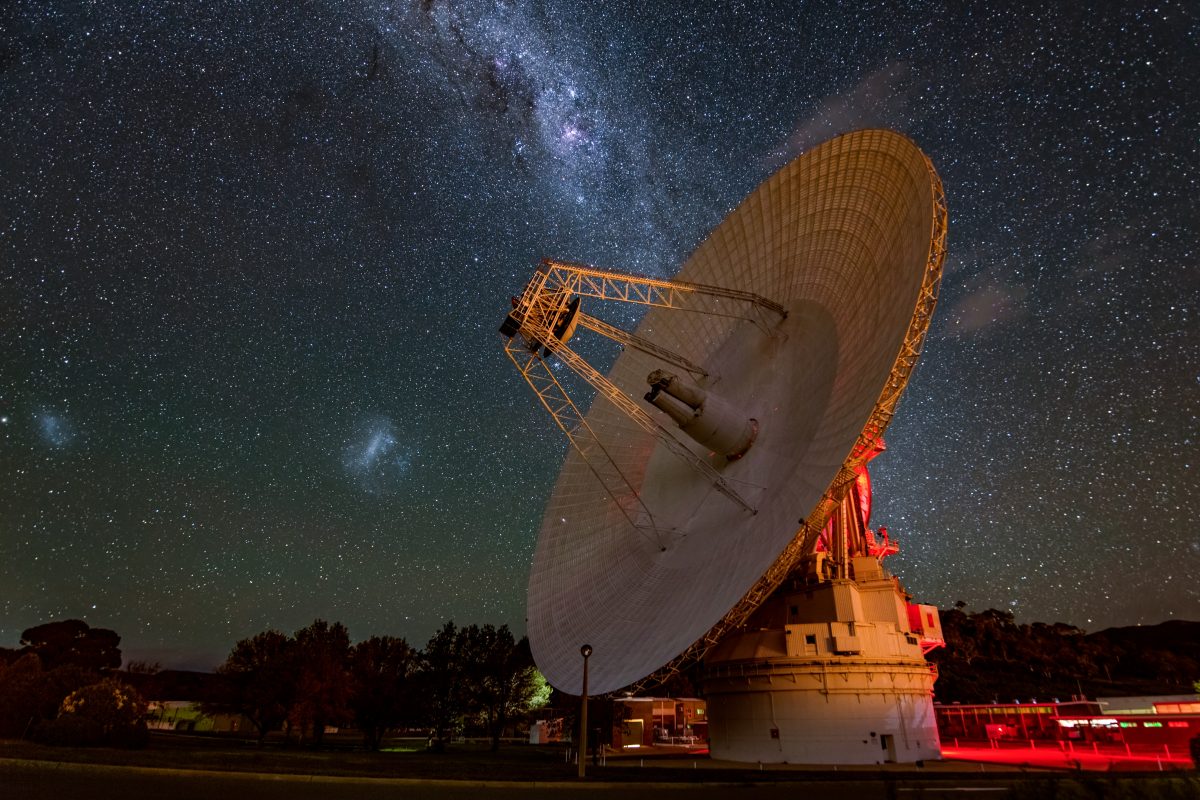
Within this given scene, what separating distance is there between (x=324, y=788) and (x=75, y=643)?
3442 inches

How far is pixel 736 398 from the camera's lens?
2494 centimetres

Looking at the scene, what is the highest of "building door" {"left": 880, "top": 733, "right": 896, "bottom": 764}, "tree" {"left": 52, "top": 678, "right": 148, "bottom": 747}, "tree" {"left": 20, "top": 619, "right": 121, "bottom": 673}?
"tree" {"left": 20, "top": 619, "right": 121, "bottom": 673}

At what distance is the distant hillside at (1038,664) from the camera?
67000 millimetres

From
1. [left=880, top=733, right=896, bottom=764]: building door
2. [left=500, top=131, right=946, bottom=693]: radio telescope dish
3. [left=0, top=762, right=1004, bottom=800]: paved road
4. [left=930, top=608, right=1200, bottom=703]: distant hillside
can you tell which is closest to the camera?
[left=0, top=762, right=1004, bottom=800]: paved road

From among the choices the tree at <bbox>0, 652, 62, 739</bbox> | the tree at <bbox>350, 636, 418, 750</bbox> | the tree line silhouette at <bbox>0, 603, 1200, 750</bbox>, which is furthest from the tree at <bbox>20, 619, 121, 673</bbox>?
the tree at <bbox>0, 652, 62, 739</bbox>

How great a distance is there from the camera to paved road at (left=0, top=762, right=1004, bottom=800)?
10.0 metres

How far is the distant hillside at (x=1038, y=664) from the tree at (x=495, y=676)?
41.9m

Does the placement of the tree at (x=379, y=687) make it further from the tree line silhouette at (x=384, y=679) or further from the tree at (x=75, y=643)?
the tree at (x=75, y=643)

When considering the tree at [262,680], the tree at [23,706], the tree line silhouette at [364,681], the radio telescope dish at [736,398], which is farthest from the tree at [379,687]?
the radio telescope dish at [736,398]

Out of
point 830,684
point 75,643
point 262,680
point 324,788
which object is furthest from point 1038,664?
point 75,643

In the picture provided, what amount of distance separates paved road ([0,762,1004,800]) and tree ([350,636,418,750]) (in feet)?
101

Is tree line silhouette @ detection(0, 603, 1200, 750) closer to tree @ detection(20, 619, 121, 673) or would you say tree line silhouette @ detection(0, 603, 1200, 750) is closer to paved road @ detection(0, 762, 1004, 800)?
tree @ detection(20, 619, 121, 673)

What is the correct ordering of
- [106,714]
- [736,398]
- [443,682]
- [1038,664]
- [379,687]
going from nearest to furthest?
[106,714] → [736,398] → [379,687] → [443,682] → [1038,664]

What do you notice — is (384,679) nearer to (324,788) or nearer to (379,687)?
(379,687)
